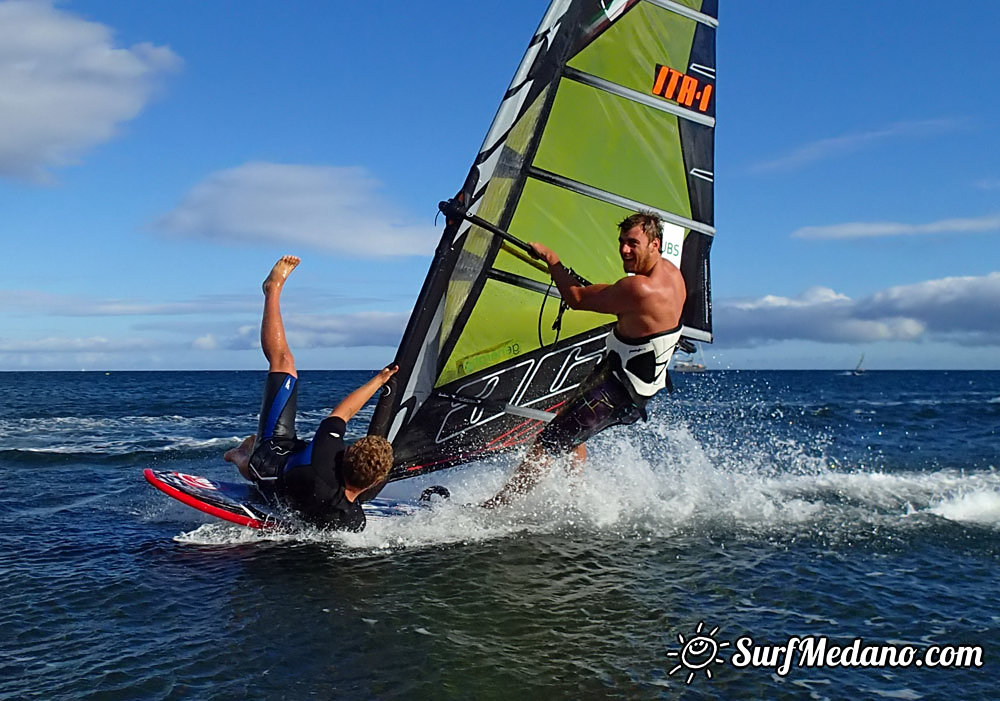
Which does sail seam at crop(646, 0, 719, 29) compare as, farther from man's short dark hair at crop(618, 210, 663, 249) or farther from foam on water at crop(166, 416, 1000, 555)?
foam on water at crop(166, 416, 1000, 555)

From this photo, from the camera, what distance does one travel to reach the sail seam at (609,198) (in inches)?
229

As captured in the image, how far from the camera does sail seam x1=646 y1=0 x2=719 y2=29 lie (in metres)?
5.85

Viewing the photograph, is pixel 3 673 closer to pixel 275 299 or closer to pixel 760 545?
pixel 275 299

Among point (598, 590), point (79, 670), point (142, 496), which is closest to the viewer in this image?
point (79, 670)

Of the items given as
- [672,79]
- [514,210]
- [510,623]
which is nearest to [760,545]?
[510,623]

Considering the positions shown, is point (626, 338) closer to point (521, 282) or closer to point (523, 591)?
point (521, 282)

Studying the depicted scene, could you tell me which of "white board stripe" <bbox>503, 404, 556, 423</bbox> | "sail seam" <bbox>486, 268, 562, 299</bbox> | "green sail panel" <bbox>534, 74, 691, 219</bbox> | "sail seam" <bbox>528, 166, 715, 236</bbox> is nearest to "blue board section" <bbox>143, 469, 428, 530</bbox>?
"white board stripe" <bbox>503, 404, 556, 423</bbox>

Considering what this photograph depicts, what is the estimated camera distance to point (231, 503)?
566 cm

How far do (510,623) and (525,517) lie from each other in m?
2.14

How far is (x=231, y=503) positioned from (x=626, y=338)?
3.00 m

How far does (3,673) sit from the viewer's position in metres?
3.41

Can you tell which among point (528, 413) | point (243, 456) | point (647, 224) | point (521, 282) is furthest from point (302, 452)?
point (647, 224)

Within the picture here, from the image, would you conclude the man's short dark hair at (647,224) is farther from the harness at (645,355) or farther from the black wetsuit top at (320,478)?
the black wetsuit top at (320,478)

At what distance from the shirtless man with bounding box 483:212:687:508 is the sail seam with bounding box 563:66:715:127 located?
1.04 meters
